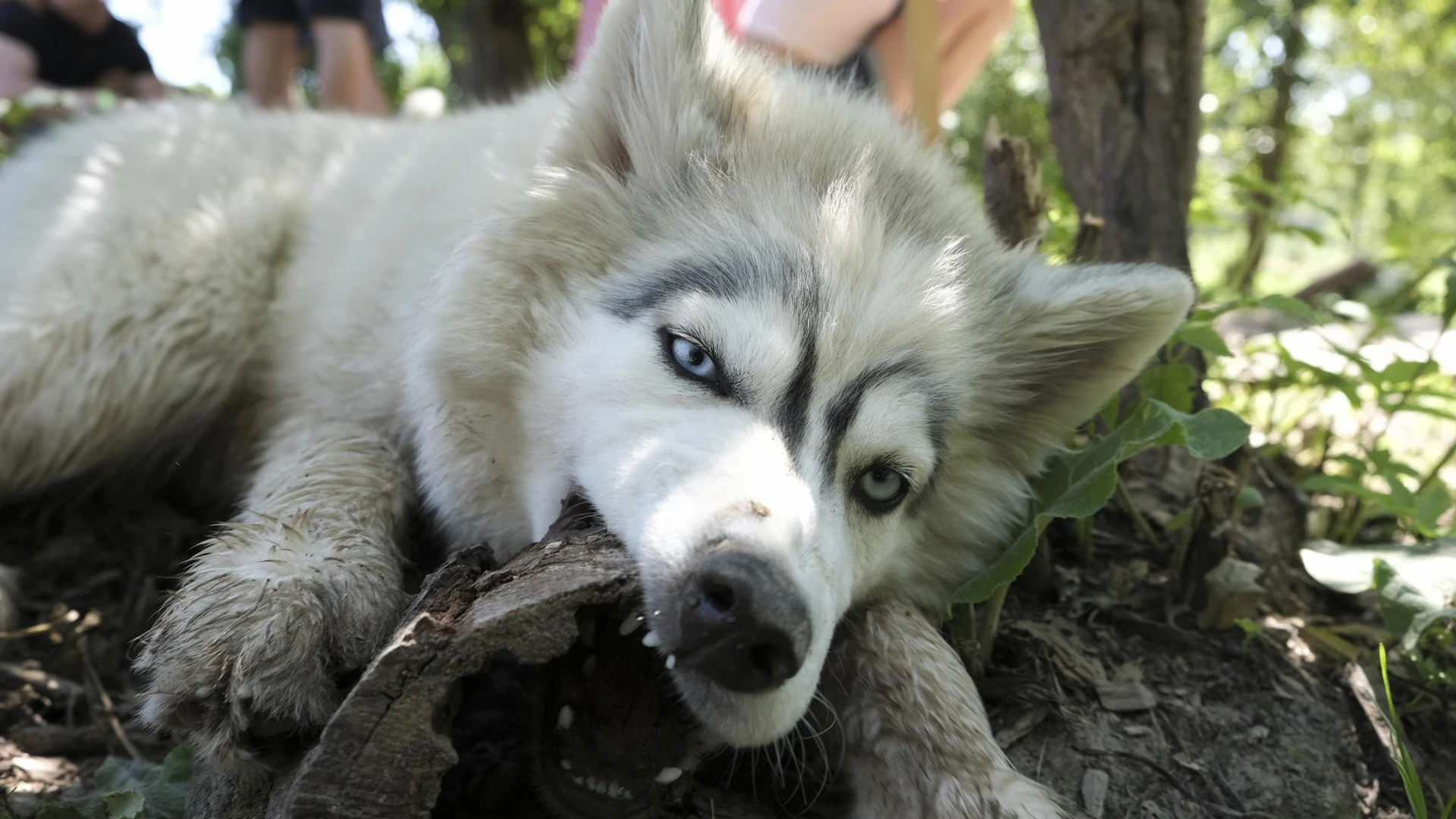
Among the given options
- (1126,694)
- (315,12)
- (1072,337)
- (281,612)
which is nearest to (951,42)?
(1072,337)

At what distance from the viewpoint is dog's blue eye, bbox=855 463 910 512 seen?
7.00 ft

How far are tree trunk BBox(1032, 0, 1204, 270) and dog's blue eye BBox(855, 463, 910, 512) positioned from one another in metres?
1.79

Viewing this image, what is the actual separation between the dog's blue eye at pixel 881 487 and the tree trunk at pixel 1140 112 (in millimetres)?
1794

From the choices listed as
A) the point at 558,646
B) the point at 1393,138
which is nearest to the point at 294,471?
the point at 558,646

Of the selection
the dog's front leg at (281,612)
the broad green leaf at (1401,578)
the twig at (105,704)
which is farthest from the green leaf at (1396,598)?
the twig at (105,704)

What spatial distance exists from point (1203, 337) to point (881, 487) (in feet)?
3.74

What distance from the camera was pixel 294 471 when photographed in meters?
2.67

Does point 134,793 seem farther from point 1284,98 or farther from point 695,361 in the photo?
point 1284,98

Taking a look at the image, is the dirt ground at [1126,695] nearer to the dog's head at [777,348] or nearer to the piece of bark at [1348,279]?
the dog's head at [777,348]

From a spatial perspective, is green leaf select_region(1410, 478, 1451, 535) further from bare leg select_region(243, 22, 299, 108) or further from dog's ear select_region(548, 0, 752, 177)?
bare leg select_region(243, 22, 299, 108)

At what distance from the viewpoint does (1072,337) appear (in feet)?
8.18

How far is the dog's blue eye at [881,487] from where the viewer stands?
213 cm

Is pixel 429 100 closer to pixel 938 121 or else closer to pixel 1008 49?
pixel 938 121

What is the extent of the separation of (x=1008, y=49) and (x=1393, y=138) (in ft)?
34.7
